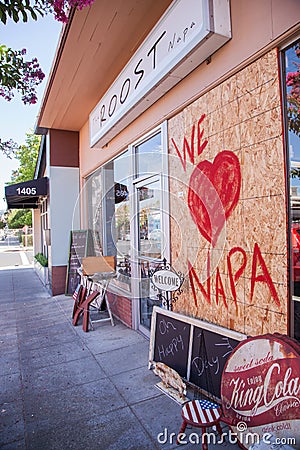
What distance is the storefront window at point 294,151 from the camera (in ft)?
6.68

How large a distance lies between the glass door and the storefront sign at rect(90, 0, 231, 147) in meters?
0.93

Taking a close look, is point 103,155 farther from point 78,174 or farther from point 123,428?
point 123,428

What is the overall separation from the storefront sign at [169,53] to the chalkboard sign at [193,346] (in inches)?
88.4

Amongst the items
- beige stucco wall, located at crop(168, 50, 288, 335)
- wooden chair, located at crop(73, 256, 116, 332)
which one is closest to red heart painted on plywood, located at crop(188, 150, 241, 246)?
beige stucco wall, located at crop(168, 50, 288, 335)

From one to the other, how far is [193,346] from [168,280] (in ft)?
2.21

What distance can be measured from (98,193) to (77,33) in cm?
306

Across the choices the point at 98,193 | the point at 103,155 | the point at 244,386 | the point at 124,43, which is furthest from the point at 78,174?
the point at 244,386

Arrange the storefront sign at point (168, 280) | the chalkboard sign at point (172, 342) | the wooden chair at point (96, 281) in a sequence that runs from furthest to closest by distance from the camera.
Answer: the wooden chair at point (96, 281), the storefront sign at point (168, 280), the chalkboard sign at point (172, 342)

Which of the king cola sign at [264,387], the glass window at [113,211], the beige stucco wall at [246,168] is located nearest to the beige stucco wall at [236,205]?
the beige stucco wall at [246,168]

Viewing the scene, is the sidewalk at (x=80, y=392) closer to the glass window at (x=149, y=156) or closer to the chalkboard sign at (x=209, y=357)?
the chalkboard sign at (x=209, y=357)

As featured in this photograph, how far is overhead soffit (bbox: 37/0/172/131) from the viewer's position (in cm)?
328

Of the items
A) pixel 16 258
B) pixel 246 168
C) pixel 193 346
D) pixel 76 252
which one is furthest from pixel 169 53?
pixel 16 258

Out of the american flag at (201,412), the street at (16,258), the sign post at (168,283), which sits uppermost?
the sign post at (168,283)

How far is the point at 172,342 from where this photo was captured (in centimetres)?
295
